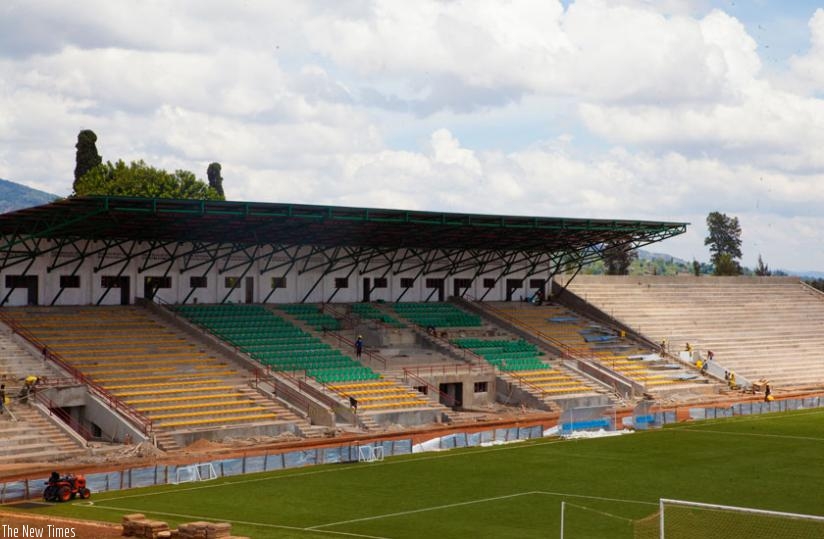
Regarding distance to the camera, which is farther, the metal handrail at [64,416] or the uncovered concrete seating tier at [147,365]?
the uncovered concrete seating tier at [147,365]

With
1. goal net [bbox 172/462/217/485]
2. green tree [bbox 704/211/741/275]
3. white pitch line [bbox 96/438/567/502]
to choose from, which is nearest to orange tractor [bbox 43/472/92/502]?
white pitch line [bbox 96/438/567/502]

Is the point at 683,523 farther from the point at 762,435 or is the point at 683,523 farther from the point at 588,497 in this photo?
the point at 762,435

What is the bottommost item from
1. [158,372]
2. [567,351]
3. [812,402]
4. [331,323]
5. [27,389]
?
[812,402]

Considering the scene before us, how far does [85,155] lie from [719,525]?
92.4 metres

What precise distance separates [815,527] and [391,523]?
38.6 ft

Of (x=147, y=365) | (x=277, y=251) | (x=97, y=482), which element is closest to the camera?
(x=97, y=482)

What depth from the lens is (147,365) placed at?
55000 mm

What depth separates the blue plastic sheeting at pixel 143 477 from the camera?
3953 cm

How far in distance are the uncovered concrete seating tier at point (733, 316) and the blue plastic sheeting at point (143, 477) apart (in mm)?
48488

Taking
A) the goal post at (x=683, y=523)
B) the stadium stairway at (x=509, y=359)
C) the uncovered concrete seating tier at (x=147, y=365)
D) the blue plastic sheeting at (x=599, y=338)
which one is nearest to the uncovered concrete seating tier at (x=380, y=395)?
the uncovered concrete seating tier at (x=147, y=365)

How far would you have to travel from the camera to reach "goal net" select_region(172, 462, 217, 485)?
40500 mm

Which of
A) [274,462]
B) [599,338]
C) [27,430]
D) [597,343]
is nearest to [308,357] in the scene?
[274,462]

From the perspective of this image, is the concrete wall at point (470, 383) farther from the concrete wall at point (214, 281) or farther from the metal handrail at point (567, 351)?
the concrete wall at point (214, 281)

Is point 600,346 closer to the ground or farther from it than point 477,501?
farther from it
